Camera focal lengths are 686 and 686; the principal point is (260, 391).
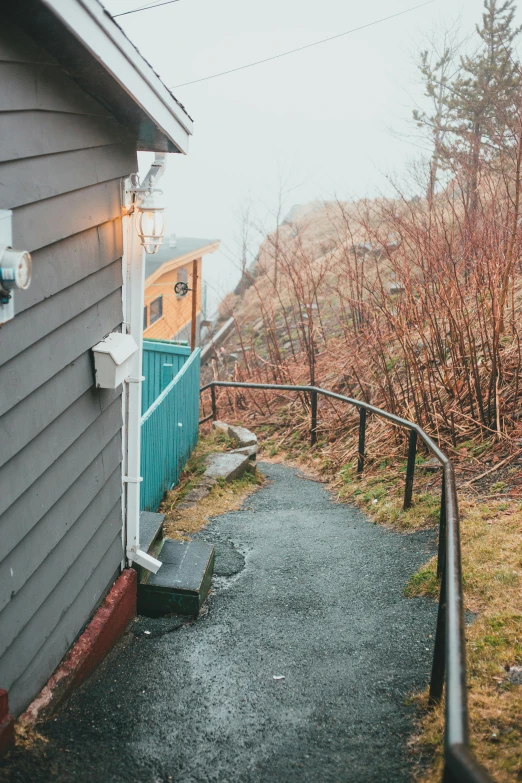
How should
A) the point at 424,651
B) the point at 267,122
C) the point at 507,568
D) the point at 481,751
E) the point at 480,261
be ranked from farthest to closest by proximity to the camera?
the point at 267,122, the point at 480,261, the point at 507,568, the point at 424,651, the point at 481,751

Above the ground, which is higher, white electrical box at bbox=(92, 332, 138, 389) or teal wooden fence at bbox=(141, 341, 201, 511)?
white electrical box at bbox=(92, 332, 138, 389)

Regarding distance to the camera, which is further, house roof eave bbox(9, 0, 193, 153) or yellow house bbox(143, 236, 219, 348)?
yellow house bbox(143, 236, 219, 348)

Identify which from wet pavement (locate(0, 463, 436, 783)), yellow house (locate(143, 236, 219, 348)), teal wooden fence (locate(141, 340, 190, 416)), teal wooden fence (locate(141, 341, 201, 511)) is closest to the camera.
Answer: wet pavement (locate(0, 463, 436, 783))

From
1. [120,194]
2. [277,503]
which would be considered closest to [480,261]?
[277,503]

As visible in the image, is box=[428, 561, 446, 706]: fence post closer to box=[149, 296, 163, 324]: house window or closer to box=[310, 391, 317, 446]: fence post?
box=[310, 391, 317, 446]: fence post

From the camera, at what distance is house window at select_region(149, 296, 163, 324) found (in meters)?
18.9

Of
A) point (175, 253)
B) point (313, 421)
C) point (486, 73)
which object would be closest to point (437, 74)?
point (486, 73)

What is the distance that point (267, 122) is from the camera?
281 ft

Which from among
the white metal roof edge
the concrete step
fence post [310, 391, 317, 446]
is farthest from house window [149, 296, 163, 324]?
the white metal roof edge

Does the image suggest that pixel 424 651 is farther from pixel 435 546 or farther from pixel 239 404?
pixel 239 404

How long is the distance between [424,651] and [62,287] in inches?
102

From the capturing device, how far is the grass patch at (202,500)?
241 inches

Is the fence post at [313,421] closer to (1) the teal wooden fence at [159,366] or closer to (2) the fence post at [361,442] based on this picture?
(2) the fence post at [361,442]

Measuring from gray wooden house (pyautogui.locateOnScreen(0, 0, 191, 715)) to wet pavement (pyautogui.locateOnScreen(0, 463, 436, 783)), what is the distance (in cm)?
37
